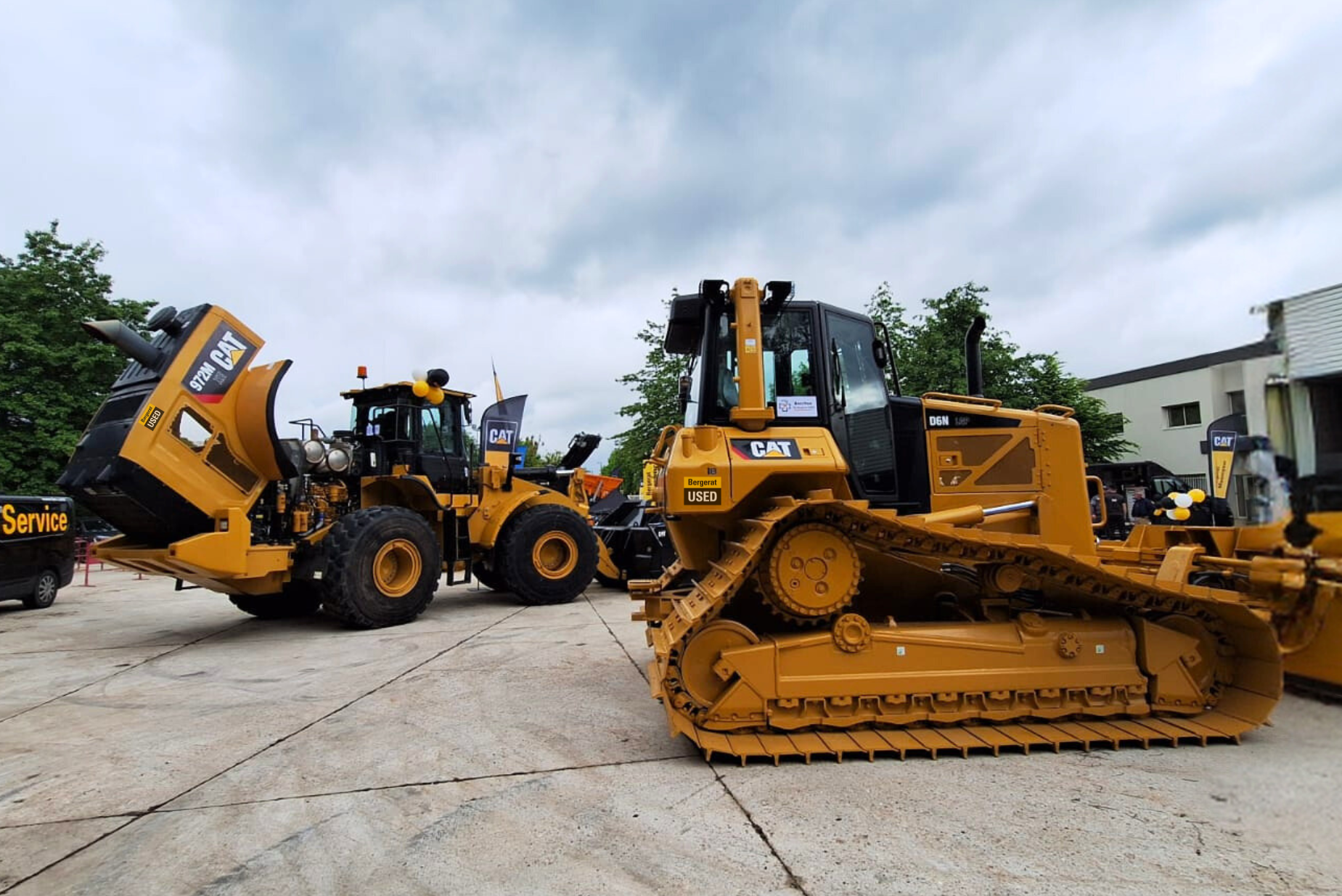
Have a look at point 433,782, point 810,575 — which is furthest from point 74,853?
Answer: point 810,575

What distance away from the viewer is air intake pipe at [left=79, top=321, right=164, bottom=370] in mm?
7090

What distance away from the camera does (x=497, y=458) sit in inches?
411

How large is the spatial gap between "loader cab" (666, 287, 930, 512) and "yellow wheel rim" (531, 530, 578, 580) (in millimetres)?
5845

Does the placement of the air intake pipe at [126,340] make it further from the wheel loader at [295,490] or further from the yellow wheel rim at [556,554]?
the yellow wheel rim at [556,554]

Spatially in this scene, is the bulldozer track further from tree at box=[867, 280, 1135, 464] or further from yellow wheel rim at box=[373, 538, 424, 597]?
tree at box=[867, 280, 1135, 464]

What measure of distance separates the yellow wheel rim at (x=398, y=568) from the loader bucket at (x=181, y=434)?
1.49 m

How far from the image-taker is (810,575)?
157 inches

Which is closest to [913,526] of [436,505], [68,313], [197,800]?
[197,800]

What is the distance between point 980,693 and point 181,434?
7.73 m

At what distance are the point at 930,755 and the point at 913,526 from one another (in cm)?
120

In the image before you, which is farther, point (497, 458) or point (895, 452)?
point (497, 458)

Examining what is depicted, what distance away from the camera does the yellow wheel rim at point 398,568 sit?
27.0ft

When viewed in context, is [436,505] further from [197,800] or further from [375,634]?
[197,800]

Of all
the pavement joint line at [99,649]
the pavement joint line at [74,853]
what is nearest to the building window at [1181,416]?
the pavement joint line at [99,649]
